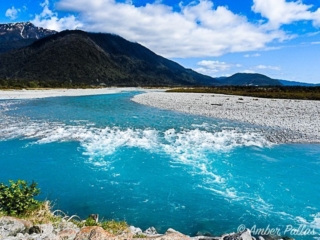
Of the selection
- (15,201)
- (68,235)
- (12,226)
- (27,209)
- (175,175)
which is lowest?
(175,175)

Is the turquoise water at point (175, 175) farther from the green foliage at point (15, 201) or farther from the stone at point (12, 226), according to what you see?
the stone at point (12, 226)

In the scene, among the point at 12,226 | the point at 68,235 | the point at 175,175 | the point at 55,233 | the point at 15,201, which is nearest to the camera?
the point at 68,235

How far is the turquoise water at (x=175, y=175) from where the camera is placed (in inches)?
401

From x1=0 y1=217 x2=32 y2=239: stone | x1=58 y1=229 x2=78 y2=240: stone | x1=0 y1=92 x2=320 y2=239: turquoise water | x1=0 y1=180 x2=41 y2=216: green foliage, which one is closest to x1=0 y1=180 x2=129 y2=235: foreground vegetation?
x1=0 y1=180 x2=41 y2=216: green foliage

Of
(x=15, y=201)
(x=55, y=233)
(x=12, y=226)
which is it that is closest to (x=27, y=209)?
(x=15, y=201)

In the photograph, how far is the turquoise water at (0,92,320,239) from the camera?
401 inches

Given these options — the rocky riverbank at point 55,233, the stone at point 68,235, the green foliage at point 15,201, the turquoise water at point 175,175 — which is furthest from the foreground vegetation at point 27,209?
the turquoise water at point 175,175

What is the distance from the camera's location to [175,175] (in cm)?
1432

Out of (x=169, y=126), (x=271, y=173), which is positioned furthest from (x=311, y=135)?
(x=169, y=126)

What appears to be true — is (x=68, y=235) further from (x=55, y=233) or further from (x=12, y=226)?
(x=12, y=226)

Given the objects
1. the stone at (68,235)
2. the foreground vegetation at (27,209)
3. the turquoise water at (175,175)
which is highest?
the stone at (68,235)

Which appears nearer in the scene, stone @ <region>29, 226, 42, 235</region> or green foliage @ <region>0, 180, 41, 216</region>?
stone @ <region>29, 226, 42, 235</region>

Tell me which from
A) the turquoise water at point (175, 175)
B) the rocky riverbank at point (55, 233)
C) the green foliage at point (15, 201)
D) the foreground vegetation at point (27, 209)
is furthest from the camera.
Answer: the turquoise water at point (175, 175)

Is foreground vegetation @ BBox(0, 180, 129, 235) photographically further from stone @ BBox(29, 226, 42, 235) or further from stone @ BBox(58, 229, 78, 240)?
stone @ BBox(58, 229, 78, 240)
